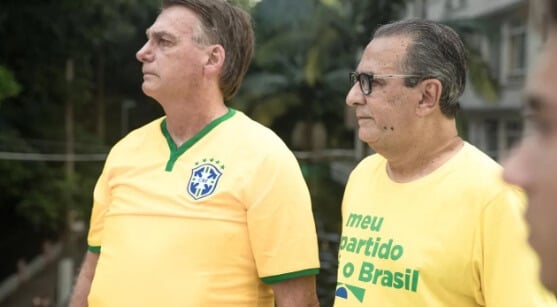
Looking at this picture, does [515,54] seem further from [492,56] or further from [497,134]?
[497,134]

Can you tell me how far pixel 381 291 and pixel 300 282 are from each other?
423 millimetres

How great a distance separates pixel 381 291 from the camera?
1.84 metres

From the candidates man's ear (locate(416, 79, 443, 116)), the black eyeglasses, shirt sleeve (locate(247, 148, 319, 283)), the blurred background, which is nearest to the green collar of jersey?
shirt sleeve (locate(247, 148, 319, 283))

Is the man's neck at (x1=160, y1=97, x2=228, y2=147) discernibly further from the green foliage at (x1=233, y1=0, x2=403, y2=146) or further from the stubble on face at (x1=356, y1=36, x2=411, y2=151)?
the green foliage at (x1=233, y1=0, x2=403, y2=146)

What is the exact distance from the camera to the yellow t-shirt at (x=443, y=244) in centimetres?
164

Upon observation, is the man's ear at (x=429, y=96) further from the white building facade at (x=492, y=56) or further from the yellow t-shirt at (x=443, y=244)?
the white building facade at (x=492, y=56)

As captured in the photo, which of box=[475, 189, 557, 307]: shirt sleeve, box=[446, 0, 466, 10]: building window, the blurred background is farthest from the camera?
box=[446, 0, 466, 10]: building window

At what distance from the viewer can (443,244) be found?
1747 mm

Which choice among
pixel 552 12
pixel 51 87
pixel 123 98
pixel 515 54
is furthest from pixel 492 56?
pixel 552 12

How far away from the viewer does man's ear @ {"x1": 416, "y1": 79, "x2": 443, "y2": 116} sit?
6.31ft

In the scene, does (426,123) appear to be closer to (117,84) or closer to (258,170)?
(258,170)

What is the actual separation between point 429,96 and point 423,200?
0.83ft

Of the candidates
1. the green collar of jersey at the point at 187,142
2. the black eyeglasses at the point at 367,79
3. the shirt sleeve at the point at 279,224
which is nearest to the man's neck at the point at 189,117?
the green collar of jersey at the point at 187,142

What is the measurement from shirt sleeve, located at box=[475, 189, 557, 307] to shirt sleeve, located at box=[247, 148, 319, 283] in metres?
0.62
